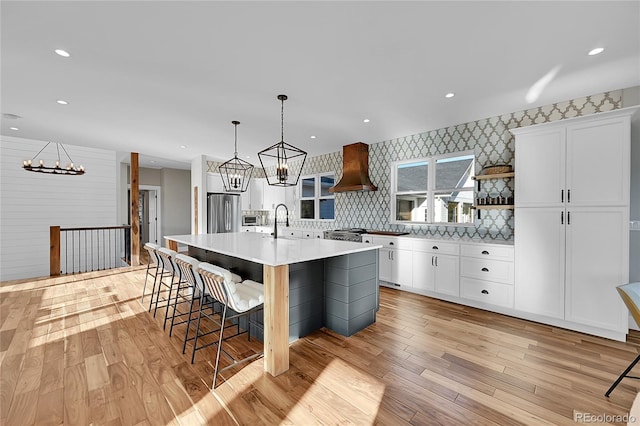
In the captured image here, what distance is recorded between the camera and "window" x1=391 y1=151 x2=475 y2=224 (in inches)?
162

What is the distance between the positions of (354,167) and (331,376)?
12.3 feet

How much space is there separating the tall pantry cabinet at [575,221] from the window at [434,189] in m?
0.92

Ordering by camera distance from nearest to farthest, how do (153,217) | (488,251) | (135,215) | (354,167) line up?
(488,251), (354,167), (135,215), (153,217)

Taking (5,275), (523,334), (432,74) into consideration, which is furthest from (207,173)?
(523,334)

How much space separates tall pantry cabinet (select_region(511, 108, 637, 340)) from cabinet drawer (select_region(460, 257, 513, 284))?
0.34 ft

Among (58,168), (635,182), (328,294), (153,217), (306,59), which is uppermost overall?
(306,59)

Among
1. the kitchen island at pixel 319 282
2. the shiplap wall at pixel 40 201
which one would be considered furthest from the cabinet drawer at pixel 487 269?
the shiplap wall at pixel 40 201

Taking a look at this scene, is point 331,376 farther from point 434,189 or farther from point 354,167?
point 354,167

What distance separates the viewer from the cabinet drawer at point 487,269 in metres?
3.25

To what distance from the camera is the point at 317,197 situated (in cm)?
635

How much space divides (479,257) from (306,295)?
2273 millimetres

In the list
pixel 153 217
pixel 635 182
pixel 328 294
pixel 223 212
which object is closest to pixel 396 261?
pixel 328 294

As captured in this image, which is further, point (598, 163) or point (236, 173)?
point (236, 173)

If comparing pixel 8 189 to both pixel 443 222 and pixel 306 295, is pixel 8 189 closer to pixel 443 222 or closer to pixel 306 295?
pixel 306 295
